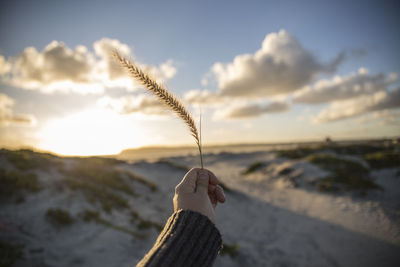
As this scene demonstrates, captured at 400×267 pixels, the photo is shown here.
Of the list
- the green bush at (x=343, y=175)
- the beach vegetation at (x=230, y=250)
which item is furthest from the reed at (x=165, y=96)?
the green bush at (x=343, y=175)

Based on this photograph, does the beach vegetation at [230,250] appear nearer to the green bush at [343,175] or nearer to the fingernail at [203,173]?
the fingernail at [203,173]

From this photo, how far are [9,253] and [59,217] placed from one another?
4.28ft

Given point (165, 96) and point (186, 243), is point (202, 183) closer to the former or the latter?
point (186, 243)

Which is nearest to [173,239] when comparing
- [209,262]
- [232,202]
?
[209,262]

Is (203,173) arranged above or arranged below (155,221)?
above

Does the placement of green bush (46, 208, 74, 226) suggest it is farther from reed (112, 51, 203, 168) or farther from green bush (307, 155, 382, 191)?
green bush (307, 155, 382, 191)

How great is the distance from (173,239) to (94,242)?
13.0 ft

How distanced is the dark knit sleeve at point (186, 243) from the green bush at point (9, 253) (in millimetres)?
3483

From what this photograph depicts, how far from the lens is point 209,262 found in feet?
4.87

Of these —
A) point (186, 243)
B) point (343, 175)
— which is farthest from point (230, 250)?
point (343, 175)

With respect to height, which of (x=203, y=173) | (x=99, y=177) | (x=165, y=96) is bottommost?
(x=99, y=177)

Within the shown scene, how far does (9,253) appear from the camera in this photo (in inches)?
136

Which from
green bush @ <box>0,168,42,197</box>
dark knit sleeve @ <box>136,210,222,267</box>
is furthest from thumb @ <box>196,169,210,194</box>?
green bush @ <box>0,168,42,197</box>

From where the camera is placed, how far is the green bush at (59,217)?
15.3 ft
